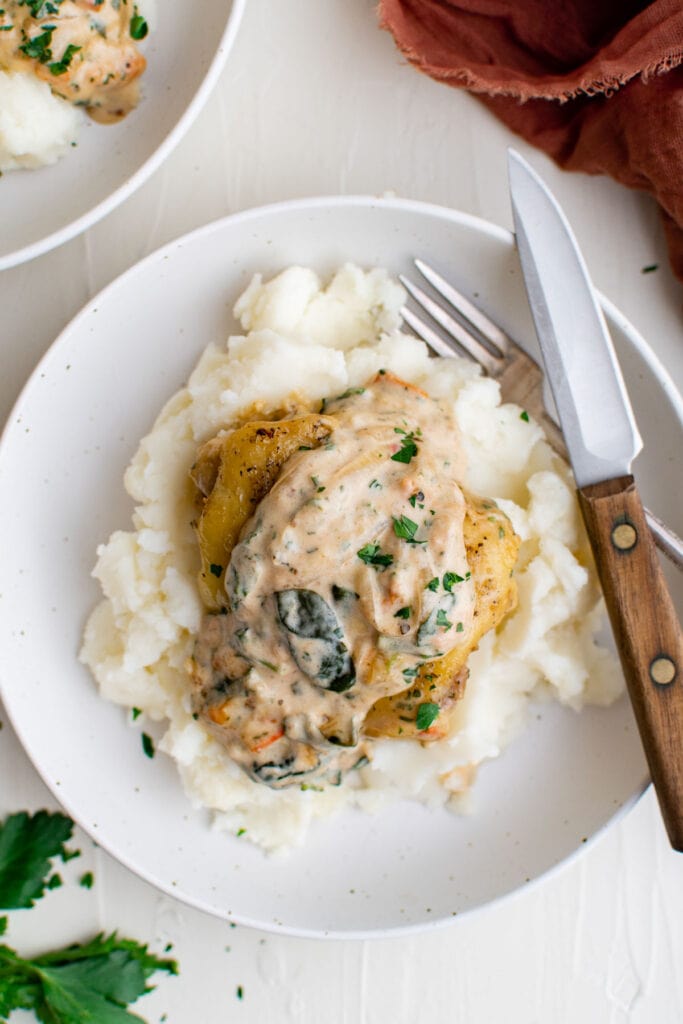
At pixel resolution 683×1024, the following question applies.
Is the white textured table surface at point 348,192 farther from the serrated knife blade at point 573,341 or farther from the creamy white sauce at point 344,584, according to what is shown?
the creamy white sauce at point 344,584

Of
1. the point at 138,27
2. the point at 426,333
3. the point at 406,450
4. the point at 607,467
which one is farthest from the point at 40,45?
the point at 607,467

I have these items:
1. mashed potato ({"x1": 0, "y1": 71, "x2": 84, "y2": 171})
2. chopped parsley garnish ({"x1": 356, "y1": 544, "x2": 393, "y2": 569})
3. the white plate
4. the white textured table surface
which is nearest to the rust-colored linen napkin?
the white textured table surface

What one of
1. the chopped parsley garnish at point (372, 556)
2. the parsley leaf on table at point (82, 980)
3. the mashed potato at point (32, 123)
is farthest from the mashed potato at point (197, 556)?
the mashed potato at point (32, 123)

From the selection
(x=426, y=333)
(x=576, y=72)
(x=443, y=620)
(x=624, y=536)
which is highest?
(x=576, y=72)

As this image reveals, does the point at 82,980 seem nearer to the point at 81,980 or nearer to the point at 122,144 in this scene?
the point at 81,980

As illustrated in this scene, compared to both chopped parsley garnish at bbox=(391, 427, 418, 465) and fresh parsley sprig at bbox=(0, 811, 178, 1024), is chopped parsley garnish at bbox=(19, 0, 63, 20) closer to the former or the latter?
chopped parsley garnish at bbox=(391, 427, 418, 465)

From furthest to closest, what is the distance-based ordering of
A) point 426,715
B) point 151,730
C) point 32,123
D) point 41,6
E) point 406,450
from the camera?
point 151,730 < point 32,123 < point 41,6 < point 426,715 < point 406,450

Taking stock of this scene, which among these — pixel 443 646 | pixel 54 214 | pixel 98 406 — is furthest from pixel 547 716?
pixel 54 214
